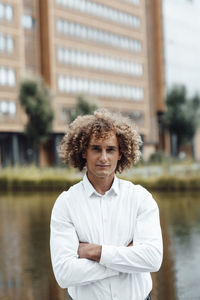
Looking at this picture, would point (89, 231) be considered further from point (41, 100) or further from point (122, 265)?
point (41, 100)

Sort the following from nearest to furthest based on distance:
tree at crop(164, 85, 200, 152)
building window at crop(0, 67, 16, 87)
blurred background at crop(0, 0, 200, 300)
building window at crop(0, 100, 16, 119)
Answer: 1. blurred background at crop(0, 0, 200, 300)
2. building window at crop(0, 100, 16, 119)
3. building window at crop(0, 67, 16, 87)
4. tree at crop(164, 85, 200, 152)

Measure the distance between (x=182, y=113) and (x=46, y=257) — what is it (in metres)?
51.1

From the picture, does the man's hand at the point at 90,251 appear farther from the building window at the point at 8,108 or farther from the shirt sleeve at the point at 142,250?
the building window at the point at 8,108

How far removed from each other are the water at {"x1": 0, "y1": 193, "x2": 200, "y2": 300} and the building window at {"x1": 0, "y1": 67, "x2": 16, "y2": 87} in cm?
3335

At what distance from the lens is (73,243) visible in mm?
2127

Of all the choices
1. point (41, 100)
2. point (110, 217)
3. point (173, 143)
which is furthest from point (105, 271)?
point (173, 143)

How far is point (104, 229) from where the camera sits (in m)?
2.10

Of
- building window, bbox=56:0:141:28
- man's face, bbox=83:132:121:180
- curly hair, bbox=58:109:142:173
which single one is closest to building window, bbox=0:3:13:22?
building window, bbox=56:0:141:28

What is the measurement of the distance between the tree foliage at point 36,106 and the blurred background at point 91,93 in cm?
7

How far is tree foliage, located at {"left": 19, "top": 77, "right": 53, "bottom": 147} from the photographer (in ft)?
125

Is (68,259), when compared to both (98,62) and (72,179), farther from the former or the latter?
(98,62)

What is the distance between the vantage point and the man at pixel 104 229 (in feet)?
6.86

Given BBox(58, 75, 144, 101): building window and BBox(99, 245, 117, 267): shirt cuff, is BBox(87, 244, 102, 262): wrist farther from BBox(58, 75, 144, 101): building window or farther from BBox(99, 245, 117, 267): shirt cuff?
BBox(58, 75, 144, 101): building window

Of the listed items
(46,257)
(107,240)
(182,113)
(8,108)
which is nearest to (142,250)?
(107,240)
